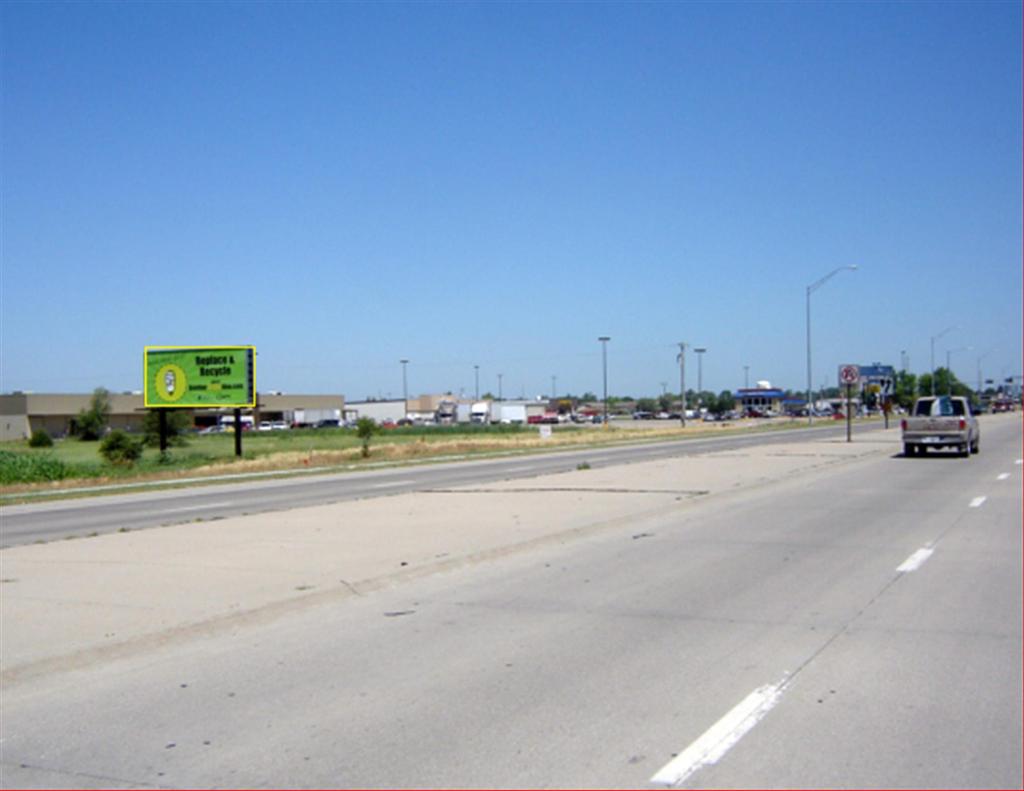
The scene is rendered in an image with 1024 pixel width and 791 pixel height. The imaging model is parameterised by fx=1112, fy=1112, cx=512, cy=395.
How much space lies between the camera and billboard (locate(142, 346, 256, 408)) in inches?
2147

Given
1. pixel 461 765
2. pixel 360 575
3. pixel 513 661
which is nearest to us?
pixel 461 765

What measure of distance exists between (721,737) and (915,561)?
865 centimetres

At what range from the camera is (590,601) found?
37.8 feet

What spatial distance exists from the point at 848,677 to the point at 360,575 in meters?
6.27

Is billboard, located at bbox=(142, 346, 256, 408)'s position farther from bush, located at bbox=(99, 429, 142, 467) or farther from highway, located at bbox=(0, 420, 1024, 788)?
highway, located at bbox=(0, 420, 1024, 788)

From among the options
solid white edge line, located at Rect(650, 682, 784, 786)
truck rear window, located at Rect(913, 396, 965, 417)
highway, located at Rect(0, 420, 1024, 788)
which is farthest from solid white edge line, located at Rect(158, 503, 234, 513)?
truck rear window, located at Rect(913, 396, 965, 417)

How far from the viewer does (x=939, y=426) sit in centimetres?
3894

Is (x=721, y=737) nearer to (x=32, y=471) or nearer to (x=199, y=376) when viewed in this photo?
(x=32, y=471)

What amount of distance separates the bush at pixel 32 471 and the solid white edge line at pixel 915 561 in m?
33.5

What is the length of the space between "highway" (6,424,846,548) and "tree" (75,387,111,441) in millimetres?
75301

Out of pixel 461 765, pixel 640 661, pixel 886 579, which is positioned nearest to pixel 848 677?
pixel 640 661

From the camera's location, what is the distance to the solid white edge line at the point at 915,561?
13812 mm

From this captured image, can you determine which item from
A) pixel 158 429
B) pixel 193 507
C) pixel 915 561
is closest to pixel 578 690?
pixel 915 561

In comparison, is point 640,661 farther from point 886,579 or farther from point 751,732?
point 886,579
